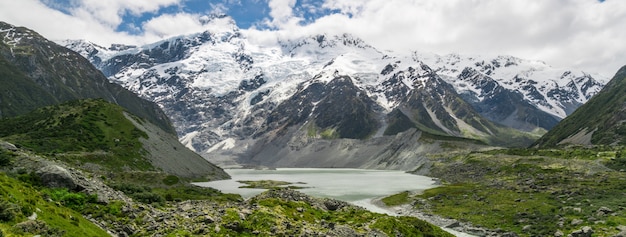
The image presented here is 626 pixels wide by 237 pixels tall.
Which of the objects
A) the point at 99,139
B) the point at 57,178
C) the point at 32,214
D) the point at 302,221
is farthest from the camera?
the point at 99,139

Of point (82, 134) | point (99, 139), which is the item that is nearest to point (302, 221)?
point (82, 134)

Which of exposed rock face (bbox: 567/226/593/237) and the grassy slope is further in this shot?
the grassy slope

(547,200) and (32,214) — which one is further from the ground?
(32,214)

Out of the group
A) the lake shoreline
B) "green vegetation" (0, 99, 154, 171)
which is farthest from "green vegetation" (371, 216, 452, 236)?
"green vegetation" (0, 99, 154, 171)

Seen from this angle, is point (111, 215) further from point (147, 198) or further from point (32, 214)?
point (147, 198)

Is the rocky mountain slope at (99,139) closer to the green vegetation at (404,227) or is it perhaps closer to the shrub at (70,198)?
the shrub at (70,198)

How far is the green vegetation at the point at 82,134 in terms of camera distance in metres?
134

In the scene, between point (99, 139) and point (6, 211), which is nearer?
point (6, 211)

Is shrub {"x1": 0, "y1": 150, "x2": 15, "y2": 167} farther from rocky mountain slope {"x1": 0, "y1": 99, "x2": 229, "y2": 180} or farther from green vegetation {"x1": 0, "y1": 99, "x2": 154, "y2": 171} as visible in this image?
green vegetation {"x1": 0, "y1": 99, "x2": 154, "y2": 171}

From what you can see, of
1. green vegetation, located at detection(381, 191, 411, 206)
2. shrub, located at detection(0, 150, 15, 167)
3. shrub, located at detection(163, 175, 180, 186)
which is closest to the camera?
shrub, located at detection(0, 150, 15, 167)

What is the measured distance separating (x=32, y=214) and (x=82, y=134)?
140176 millimetres

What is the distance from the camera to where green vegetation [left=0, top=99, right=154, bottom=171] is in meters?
134

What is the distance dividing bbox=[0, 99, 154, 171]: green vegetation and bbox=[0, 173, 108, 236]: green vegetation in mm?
106051

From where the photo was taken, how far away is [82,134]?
495 ft
